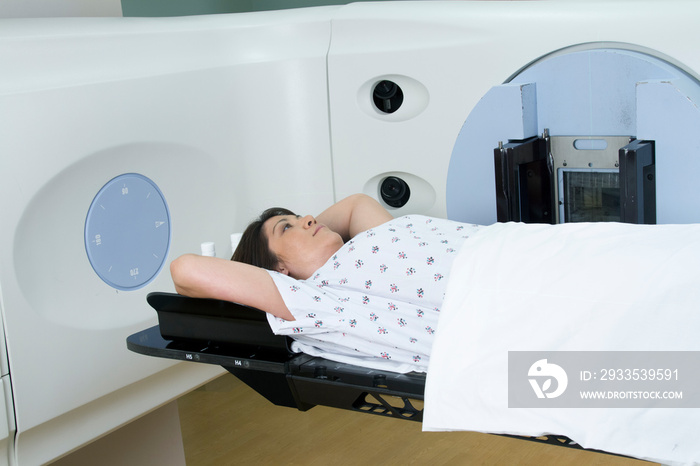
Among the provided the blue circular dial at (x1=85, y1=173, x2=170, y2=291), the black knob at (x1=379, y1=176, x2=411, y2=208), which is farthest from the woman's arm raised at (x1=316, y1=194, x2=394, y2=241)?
the blue circular dial at (x1=85, y1=173, x2=170, y2=291)

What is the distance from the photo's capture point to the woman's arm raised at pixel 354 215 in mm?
1514

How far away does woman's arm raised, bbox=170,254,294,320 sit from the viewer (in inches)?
46.4

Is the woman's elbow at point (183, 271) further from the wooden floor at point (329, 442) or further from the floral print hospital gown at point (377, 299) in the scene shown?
the wooden floor at point (329, 442)

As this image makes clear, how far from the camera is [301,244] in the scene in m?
1.43

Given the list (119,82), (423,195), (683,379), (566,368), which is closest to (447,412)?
(566,368)

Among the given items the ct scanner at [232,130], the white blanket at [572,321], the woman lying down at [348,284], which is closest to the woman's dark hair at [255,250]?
the woman lying down at [348,284]

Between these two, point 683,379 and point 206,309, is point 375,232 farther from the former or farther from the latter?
point 683,379

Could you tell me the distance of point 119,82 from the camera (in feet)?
4.35

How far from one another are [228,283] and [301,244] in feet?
0.81

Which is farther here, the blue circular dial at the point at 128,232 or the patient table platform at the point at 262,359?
the blue circular dial at the point at 128,232

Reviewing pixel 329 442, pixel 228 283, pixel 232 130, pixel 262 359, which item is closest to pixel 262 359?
pixel 262 359

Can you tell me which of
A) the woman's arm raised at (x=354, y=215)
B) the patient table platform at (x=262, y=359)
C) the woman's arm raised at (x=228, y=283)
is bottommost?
the patient table platform at (x=262, y=359)

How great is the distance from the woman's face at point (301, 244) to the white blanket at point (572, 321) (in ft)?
1.42

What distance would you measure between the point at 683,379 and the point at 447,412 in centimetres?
28
